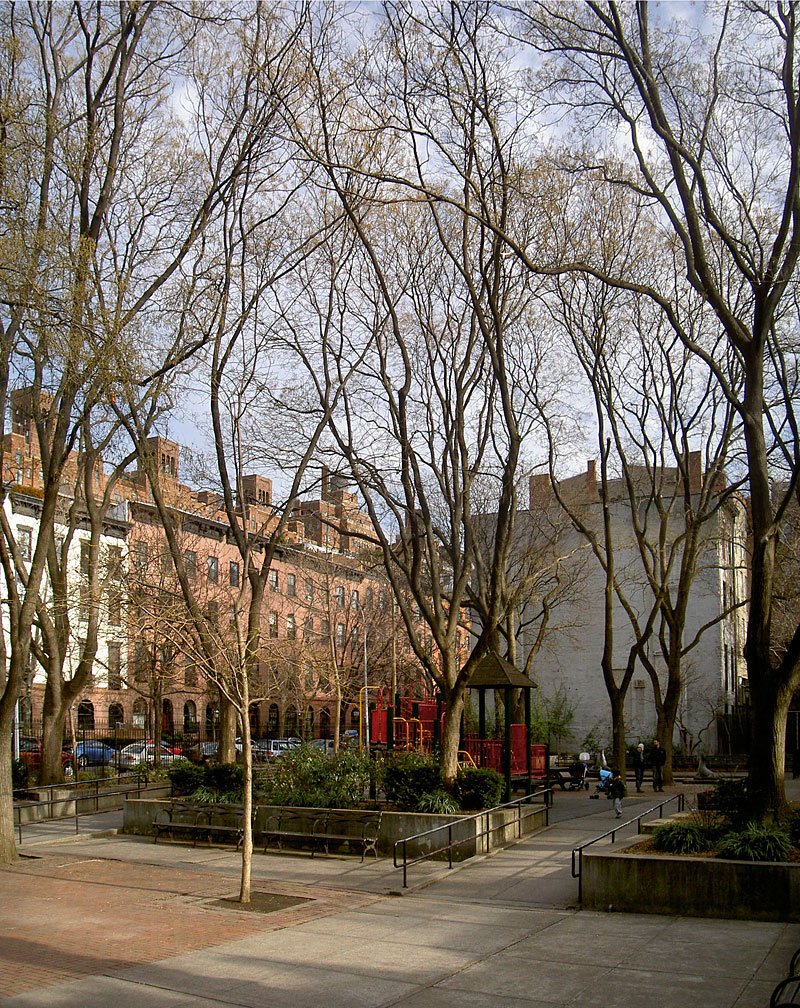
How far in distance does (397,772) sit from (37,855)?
21.8ft

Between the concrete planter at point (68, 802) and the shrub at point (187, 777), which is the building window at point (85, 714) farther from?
the shrub at point (187, 777)

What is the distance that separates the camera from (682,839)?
42.9 ft

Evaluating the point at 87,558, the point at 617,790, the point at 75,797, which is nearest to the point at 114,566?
the point at 87,558

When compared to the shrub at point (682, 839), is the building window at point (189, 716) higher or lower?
lower

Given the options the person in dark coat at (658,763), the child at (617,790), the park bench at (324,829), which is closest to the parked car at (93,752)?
the person in dark coat at (658,763)

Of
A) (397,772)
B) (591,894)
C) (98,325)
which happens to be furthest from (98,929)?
(98,325)

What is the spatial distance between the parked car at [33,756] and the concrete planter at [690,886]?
62.3ft

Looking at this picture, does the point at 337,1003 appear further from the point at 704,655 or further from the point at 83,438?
the point at 704,655

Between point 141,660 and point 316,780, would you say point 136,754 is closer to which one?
point 141,660

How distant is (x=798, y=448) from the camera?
1742 centimetres

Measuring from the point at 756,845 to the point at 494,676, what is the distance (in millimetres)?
9023

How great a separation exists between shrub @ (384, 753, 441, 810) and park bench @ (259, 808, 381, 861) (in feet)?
3.41

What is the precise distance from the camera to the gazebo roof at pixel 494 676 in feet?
68.2

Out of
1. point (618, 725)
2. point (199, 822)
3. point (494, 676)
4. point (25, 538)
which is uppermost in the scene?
point (25, 538)
